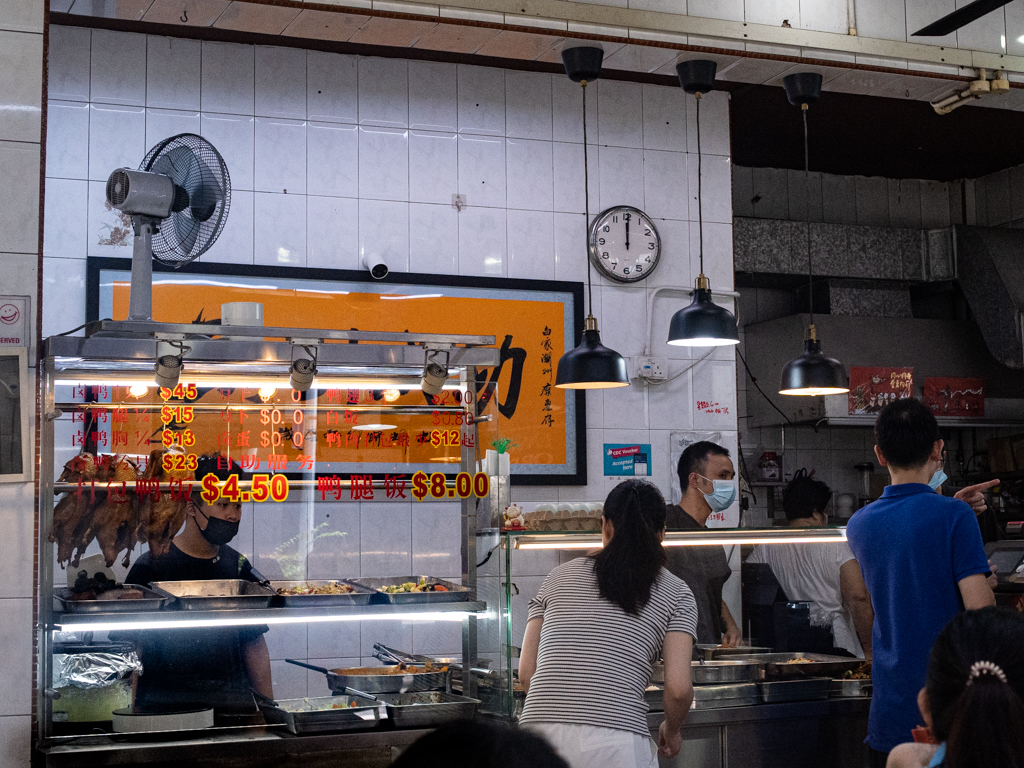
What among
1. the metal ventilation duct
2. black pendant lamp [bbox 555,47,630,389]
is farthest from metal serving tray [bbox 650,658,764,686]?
the metal ventilation duct

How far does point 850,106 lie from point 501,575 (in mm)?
4256

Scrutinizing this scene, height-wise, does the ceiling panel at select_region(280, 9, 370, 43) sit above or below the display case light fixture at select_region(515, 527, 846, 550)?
above

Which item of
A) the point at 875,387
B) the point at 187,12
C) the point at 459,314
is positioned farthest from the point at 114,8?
the point at 875,387

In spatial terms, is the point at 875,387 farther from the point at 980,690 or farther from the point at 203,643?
the point at 980,690

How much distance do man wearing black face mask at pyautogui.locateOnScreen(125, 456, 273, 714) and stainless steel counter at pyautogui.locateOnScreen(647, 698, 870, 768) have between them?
133cm

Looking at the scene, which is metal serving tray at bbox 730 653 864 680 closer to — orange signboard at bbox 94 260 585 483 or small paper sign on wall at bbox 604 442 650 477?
orange signboard at bbox 94 260 585 483

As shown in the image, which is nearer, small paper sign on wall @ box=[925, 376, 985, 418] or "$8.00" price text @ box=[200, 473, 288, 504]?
"$8.00" price text @ box=[200, 473, 288, 504]

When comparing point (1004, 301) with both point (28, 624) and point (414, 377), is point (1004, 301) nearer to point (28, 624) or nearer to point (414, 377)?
point (414, 377)

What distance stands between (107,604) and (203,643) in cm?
33

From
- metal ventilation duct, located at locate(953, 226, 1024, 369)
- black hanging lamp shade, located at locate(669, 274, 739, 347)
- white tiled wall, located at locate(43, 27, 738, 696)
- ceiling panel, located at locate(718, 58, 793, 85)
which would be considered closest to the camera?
black hanging lamp shade, located at locate(669, 274, 739, 347)

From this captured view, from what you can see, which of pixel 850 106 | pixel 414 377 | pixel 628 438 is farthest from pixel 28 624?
pixel 850 106

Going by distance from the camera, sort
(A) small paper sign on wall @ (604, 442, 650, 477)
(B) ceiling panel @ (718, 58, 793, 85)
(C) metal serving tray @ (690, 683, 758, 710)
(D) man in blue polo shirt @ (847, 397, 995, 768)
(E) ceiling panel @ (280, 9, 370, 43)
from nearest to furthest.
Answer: (D) man in blue polo shirt @ (847, 397, 995, 768) → (C) metal serving tray @ (690, 683, 758, 710) → (E) ceiling panel @ (280, 9, 370, 43) → (B) ceiling panel @ (718, 58, 793, 85) → (A) small paper sign on wall @ (604, 442, 650, 477)

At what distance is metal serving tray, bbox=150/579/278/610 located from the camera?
333 centimetres

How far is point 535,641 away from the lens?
3.19 m
